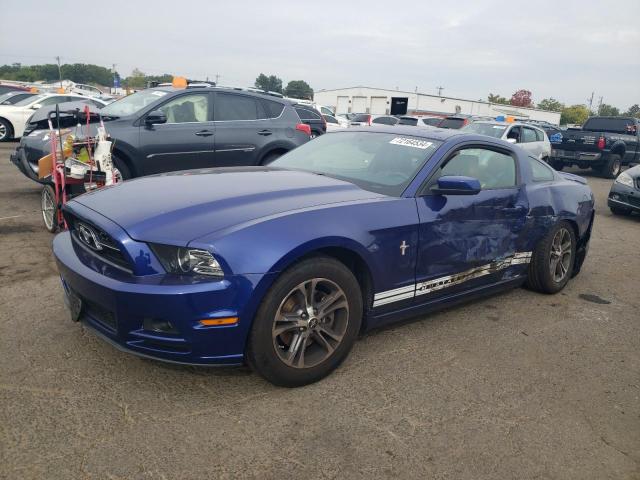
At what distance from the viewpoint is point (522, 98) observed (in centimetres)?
10875

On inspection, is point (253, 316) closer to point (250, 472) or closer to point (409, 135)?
point (250, 472)

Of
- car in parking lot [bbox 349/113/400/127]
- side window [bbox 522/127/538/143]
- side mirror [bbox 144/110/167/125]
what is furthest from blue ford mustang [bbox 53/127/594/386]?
car in parking lot [bbox 349/113/400/127]

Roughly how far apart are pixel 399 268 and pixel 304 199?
761 mm

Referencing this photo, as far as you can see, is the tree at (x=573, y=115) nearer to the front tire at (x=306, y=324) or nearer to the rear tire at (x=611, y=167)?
the rear tire at (x=611, y=167)

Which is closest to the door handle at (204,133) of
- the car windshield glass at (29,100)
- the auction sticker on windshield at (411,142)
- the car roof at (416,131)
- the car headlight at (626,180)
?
the car roof at (416,131)

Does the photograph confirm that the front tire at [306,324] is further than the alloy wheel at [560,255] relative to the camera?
No

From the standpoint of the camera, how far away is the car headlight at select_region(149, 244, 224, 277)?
8.47ft

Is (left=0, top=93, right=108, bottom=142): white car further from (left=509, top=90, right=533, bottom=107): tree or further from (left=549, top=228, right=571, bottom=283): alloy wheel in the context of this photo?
(left=509, top=90, right=533, bottom=107): tree

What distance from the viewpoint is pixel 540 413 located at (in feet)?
9.39

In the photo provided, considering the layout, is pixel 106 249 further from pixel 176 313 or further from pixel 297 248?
pixel 297 248

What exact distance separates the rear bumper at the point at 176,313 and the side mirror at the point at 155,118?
14.5 feet

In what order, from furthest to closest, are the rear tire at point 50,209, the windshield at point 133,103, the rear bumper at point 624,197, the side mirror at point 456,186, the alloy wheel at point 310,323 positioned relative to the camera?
the rear bumper at point 624,197, the windshield at point 133,103, the rear tire at point 50,209, the side mirror at point 456,186, the alloy wheel at point 310,323

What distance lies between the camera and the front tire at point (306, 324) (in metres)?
2.72

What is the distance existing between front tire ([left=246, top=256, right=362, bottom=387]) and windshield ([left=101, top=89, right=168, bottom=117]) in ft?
16.5
